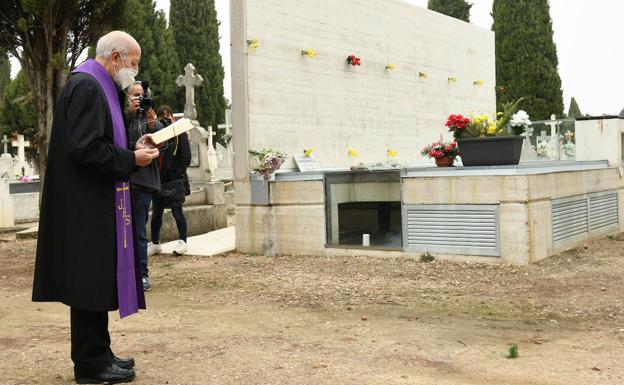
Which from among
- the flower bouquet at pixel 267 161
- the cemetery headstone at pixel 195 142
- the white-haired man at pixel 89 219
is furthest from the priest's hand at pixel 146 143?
the cemetery headstone at pixel 195 142

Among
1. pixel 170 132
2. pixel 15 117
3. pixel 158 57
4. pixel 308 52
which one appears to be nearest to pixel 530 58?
pixel 158 57

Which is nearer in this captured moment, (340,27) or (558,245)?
(558,245)

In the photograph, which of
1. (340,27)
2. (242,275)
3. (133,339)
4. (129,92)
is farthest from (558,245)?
(129,92)

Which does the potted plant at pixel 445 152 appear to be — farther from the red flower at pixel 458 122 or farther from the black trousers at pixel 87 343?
the black trousers at pixel 87 343

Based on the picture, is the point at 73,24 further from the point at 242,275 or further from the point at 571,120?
the point at 571,120

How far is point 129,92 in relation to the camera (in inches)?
155

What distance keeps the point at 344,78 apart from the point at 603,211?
427 centimetres

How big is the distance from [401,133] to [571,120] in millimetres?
3225

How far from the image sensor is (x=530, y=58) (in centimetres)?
3103

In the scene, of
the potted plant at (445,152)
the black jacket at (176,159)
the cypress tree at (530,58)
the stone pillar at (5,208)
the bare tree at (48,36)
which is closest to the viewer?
the black jacket at (176,159)

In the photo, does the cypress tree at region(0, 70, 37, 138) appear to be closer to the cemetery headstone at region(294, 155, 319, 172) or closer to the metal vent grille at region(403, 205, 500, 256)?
the cemetery headstone at region(294, 155, 319, 172)

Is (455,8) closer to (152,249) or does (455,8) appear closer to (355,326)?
(152,249)

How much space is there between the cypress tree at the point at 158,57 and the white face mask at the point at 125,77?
102 feet

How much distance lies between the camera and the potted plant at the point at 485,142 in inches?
312
